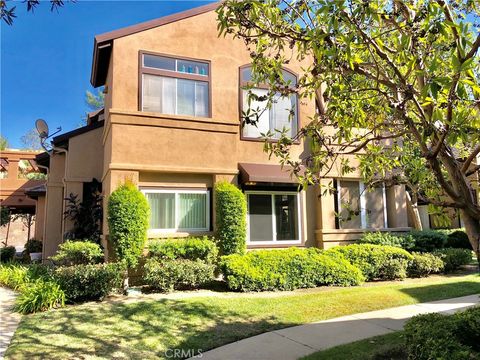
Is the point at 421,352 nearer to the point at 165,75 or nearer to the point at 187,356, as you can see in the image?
the point at 187,356

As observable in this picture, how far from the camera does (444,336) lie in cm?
494

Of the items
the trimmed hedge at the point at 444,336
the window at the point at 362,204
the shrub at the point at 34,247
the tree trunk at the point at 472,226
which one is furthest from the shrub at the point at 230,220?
the shrub at the point at 34,247

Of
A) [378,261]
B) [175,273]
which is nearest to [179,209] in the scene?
[175,273]

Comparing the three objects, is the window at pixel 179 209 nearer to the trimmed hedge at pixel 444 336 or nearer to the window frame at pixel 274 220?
the window frame at pixel 274 220

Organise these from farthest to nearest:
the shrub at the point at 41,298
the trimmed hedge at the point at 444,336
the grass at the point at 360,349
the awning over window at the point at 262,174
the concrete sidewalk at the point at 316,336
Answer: the awning over window at the point at 262,174
the shrub at the point at 41,298
the concrete sidewalk at the point at 316,336
the grass at the point at 360,349
the trimmed hedge at the point at 444,336

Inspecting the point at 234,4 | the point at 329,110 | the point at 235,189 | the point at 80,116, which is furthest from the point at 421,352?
the point at 80,116

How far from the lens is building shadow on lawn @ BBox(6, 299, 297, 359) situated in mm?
6400

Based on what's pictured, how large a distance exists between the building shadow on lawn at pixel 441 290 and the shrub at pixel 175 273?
17.5 ft

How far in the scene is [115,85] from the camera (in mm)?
12469

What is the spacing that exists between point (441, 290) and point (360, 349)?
18.4ft

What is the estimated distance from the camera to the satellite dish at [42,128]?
16.8m

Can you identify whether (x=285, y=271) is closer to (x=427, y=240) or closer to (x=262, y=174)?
(x=262, y=174)

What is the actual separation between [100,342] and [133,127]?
281 inches

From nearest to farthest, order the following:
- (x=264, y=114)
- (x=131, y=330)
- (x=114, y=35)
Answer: (x=131, y=330), (x=114, y=35), (x=264, y=114)
